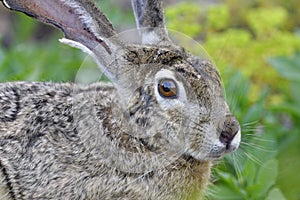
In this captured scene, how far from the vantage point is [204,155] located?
5.51 m

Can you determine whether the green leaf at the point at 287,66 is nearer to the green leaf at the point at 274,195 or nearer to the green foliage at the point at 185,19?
the green foliage at the point at 185,19

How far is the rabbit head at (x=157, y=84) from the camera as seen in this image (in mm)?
5438

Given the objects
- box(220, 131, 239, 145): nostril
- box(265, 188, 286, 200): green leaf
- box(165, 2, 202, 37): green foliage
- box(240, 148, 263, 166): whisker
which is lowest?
box(265, 188, 286, 200): green leaf

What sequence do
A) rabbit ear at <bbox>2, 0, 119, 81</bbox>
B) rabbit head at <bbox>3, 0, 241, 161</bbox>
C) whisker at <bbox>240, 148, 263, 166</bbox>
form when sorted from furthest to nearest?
whisker at <bbox>240, 148, 263, 166</bbox> → rabbit ear at <bbox>2, 0, 119, 81</bbox> → rabbit head at <bbox>3, 0, 241, 161</bbox>

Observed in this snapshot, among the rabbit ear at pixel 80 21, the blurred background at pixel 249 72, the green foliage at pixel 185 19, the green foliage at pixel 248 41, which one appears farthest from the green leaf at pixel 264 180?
the green foliage at pixel 185 19

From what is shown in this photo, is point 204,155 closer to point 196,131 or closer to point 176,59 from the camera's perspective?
point 196,131

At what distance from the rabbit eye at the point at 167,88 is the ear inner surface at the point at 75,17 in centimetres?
37

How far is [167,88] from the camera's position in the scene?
5504mm

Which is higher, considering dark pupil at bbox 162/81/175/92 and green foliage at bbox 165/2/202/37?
green foliage at bbox 165/2/202/37

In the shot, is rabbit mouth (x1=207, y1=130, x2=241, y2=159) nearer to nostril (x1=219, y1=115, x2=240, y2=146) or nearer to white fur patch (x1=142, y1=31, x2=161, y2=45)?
nostril (x1=219, y1=115, x2=240, y2=146)

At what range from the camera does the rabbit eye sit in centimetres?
548

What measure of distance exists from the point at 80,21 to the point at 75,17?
0.13 feet

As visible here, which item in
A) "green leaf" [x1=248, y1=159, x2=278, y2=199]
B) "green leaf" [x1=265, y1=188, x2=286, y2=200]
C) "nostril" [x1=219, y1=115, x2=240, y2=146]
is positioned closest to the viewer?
"nostril" [x1=219, y1=115, x2=240, y2=146]

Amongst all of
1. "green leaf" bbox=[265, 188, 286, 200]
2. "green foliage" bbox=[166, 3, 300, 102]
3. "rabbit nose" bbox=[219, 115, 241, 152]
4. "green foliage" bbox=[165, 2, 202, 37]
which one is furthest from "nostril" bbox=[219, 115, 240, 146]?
"green foliage" bbox=[165, 2, 202, 37]
